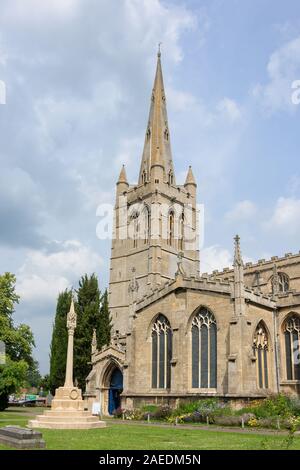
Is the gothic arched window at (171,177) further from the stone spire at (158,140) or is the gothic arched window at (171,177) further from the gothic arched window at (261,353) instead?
the gothic arched window at (261,353)

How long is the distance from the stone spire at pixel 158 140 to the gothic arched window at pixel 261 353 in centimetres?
4211

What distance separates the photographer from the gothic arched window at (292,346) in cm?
3262

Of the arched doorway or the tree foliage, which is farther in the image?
the tree foliage

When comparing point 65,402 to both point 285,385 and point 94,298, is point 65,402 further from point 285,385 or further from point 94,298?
point 94,298

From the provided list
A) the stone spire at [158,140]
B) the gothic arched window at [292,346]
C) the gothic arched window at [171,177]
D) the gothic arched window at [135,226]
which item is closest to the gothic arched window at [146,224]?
the gothic arched window at [135,226]

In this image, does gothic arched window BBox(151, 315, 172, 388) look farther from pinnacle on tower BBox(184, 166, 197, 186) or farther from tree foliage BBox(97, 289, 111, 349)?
pinnacle on tower BBox(184, 166, 197, 186)

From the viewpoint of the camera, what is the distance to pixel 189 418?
1128 inches

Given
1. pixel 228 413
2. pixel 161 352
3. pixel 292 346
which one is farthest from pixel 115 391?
pixel 292 346

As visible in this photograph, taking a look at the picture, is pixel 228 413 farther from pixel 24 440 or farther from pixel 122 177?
pixel 122 177

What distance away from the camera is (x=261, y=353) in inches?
1309

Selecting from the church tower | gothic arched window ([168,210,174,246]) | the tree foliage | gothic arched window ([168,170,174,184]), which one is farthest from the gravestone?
gothic arched window ([168,170,174,184])

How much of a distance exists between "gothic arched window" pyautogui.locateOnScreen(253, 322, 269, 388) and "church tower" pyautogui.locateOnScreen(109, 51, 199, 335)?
3072 centimetres

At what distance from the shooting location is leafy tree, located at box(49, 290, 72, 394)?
4750cm

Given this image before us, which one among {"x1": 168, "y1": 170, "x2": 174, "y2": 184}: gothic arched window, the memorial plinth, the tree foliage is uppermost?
{"x1": 168, "y1": 170, "x2": 174, "y2": 184}: gothic arched window
